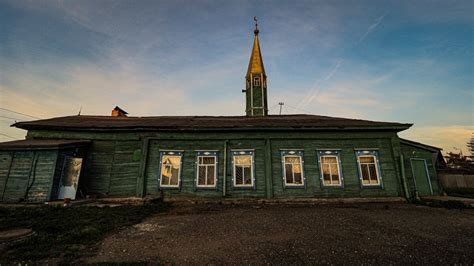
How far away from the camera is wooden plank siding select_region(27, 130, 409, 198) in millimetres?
11797

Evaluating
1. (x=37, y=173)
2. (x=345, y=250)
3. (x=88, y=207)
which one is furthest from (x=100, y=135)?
(x=345, y=250)

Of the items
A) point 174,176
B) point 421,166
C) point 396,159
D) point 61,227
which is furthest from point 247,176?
point 421,166

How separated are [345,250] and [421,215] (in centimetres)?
599

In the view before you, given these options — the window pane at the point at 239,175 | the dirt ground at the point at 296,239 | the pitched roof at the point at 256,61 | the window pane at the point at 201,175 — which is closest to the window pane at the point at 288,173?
the window pane at the point at 239,175

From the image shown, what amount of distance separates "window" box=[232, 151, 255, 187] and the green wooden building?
0.06 meters

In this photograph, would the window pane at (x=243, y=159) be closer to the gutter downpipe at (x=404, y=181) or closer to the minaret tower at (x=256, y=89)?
the minaret tower at (x=256, y=89)

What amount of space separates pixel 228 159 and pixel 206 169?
141 centimetres

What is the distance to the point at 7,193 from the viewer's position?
10.1 m

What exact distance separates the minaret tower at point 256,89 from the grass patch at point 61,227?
12.3 m

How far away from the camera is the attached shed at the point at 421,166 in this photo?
12742 millimetres

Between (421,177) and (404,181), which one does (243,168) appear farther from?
(421,177)

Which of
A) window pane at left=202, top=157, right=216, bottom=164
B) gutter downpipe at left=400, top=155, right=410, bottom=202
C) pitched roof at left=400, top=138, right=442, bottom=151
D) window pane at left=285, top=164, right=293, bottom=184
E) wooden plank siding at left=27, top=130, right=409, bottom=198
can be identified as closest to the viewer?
gutter downpipe at left=400, top=155, right=410, bottom=202

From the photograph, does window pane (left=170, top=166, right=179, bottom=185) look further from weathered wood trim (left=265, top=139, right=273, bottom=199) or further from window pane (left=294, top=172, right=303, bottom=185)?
window pane (left=294, top=172, right=303, bottom=185)

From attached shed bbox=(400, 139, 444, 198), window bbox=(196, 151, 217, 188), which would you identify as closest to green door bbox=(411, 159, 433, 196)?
attached shed bbox=(400, 139, 444, 198)
